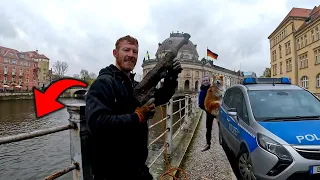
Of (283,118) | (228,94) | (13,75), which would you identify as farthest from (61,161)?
(13,75)

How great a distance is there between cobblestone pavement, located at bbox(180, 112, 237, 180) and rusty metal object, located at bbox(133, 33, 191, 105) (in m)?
2.73

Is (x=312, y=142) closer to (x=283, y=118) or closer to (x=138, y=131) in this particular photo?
(x=283, y=118)

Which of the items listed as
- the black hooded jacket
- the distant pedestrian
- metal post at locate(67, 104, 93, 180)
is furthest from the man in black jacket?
the distant pedestrian

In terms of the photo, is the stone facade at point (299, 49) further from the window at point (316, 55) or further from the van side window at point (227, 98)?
the van side window at point (227, 98)

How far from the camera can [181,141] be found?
663cm

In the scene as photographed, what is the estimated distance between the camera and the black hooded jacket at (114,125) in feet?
5.16

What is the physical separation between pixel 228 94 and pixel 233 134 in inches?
60.6

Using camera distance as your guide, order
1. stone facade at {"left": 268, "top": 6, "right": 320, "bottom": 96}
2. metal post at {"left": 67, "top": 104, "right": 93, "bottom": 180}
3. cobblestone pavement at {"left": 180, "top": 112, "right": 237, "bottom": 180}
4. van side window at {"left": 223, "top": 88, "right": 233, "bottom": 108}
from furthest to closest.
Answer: stone facade at {"left": 268, "top": 6, "right": 320, "bottom": 96}
van side window at {"left": 223, "top": 88, "right": 233, "bottom": 108}
cobblestone pavement at {"left": 180, "top": 112, "right": 237, "bottom": 180}
metal post at {"left": 67, "top": 104, "right": 93, "bottom": 180}

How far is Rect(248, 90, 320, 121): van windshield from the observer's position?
4.01 metres

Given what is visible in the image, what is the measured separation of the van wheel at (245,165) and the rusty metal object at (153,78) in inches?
93.8

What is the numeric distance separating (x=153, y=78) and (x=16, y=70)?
94.0 m

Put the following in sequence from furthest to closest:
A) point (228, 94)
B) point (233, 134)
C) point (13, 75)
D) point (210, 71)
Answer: point (210, 71) < point (13, 75) < point (228, 94) < point (233, 134)

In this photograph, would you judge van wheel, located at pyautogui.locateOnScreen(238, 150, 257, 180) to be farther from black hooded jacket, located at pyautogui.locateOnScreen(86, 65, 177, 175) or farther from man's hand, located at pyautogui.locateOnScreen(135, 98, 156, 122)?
man's hand, located at pyautogui.locateOnScreen(135, 98, 156, 122)

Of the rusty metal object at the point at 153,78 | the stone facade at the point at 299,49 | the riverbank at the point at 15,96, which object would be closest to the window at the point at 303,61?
the stone facade at the point at 299,49
